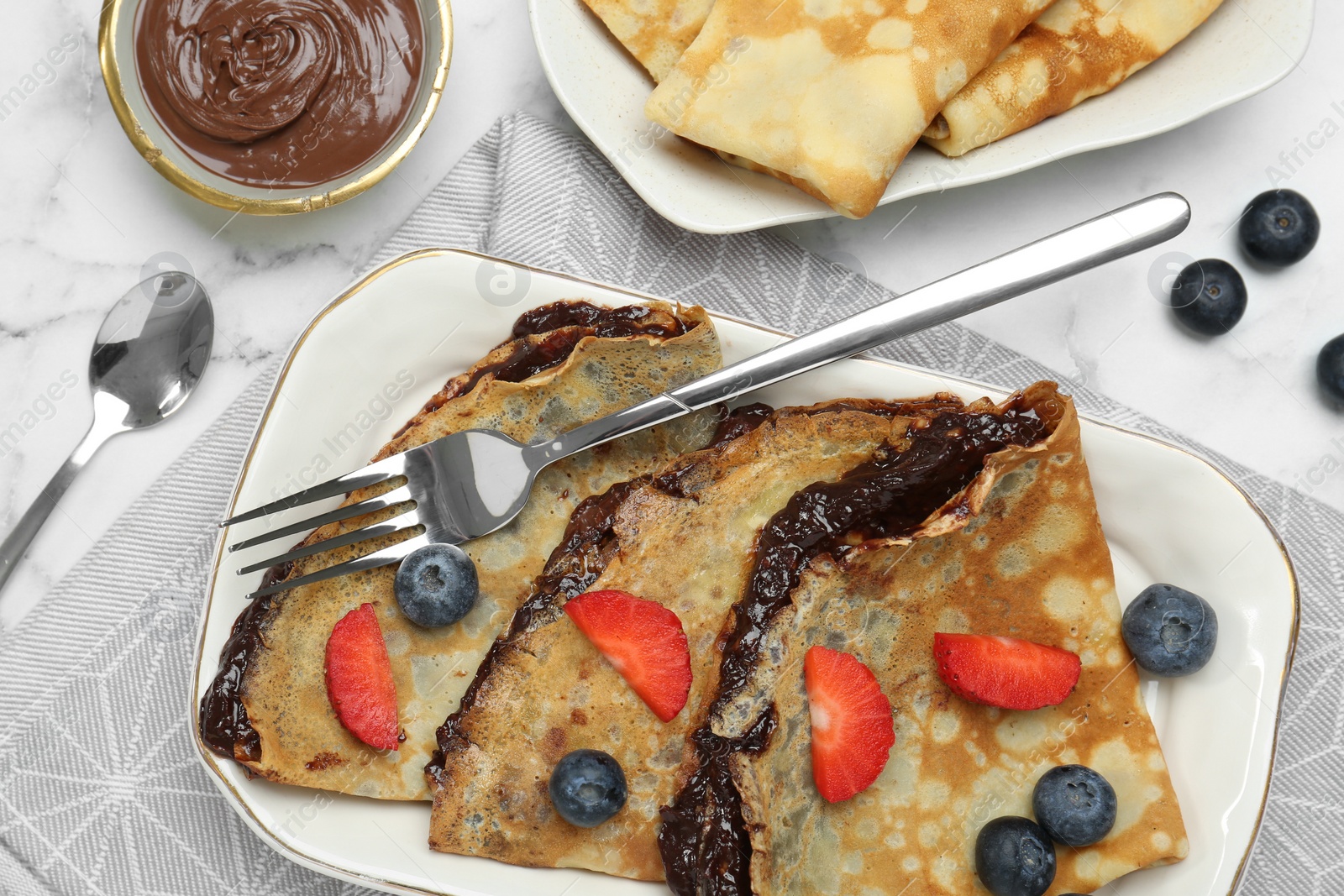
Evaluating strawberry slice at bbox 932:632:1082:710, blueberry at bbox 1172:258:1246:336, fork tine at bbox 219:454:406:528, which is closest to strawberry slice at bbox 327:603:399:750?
fork tine at bbox 219:454:406:528

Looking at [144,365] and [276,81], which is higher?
[276,81]

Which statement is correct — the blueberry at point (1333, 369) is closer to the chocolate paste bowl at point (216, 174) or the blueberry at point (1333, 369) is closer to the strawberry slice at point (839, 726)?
the strawberry slice at point (839, 726)

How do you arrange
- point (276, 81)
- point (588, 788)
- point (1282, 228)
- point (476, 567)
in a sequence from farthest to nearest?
point (1282, 228) → point (276, 81) → point (476, 567) → point (588, 788)

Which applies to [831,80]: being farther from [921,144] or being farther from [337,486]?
[337,486]

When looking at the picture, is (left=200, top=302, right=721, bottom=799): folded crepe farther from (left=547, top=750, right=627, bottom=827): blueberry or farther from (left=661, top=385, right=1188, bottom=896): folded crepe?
(left=661, top=385, right=1188, bottom=896): folded crepe

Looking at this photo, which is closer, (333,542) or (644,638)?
(644,638)

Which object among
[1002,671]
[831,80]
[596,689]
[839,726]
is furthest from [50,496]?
[1002,671]

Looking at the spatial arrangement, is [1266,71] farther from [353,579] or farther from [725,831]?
[353,579]
